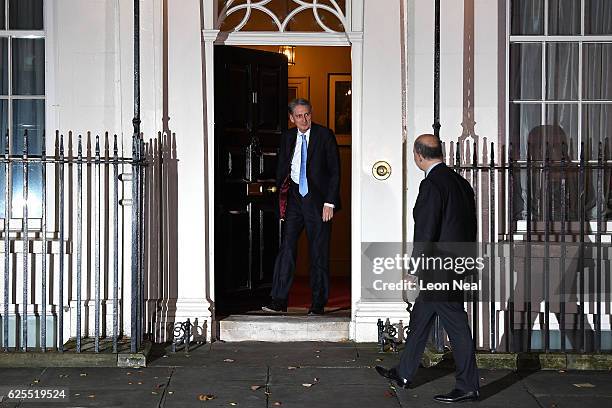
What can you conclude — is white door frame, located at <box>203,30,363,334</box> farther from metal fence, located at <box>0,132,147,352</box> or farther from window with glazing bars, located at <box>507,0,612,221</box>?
window with glazing bars, located at <box>507,0,612,221</box>

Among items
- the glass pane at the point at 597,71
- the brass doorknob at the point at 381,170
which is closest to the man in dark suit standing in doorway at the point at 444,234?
the brass doorknob at the point at 381,170

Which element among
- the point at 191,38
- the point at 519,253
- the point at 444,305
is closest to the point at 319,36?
the point at 191,38

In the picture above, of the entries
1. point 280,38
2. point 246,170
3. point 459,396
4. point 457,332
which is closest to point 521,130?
point 280,38

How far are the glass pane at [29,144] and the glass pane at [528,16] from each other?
13.6 feet

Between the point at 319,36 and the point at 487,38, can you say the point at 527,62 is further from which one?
the point at 319,36

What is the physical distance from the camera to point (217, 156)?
33.4 ft

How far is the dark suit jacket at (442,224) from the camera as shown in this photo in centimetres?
734

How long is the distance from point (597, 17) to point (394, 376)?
400 cm

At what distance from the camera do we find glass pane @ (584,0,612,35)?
995cm

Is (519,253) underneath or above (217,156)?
underneath

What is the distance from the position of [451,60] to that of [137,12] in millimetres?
2611

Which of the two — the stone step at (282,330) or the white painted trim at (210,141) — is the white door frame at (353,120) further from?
the stone step at (282,330)

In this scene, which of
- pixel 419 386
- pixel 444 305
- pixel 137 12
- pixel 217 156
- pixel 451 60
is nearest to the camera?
pixel 444 305

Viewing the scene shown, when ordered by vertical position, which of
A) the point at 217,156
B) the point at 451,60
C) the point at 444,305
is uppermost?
the point at 451,60
